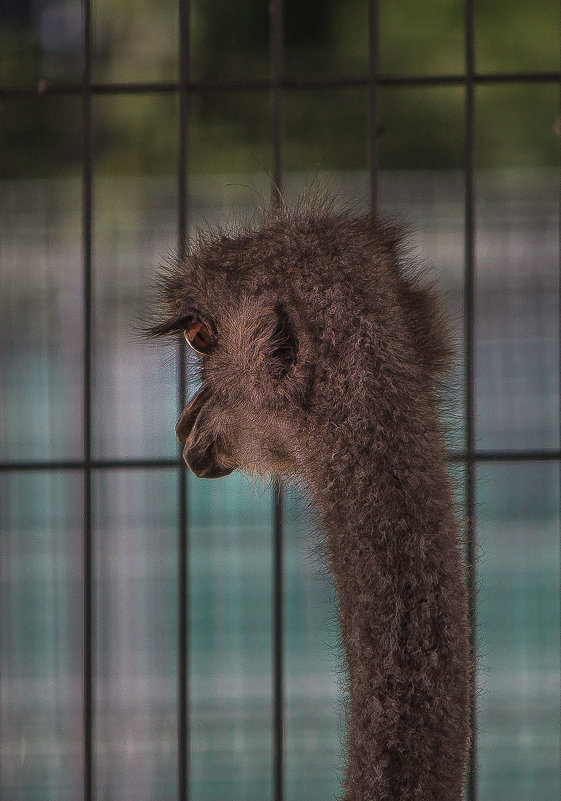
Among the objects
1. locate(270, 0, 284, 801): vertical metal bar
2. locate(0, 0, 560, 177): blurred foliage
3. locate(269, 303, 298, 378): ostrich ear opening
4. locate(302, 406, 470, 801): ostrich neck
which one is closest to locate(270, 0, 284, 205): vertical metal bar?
locate(270, 0, 284, 801): vertical metal bar

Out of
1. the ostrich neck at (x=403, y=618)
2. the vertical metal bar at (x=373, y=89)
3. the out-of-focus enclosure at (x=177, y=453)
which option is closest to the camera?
the ostrich neck at (x=403, y=618)

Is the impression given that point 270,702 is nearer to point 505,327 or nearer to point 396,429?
point 505,327

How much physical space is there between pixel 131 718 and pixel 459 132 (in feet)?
5.03

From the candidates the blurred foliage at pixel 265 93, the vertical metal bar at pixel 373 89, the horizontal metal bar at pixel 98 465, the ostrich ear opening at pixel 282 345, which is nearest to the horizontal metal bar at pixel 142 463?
the horizontal metal bar at pixel 98 465

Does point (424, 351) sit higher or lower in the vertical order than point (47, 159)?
lower

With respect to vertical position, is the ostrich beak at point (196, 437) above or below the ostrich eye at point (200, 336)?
below

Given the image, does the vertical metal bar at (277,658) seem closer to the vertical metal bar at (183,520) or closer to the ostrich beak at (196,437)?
the vertical metal bar at (183,520)

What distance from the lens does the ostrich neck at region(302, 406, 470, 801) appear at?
123 centimetres

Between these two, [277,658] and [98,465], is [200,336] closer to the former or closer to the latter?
[98,465]

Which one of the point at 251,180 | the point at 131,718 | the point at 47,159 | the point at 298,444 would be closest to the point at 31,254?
the point at 47,159

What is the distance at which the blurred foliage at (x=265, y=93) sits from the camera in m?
2.38

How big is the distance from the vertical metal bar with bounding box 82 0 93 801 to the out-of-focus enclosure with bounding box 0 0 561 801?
0.17 metres

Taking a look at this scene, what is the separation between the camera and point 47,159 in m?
2.41

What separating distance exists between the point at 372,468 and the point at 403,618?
0.18 meters
